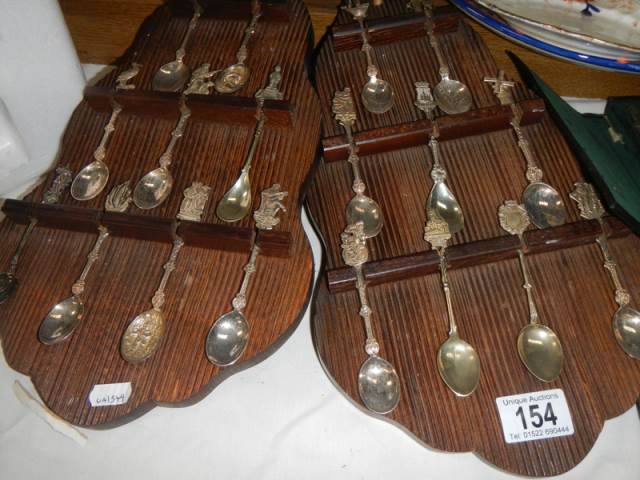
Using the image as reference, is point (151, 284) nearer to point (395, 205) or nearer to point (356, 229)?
point (356, 229)

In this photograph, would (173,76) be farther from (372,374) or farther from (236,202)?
(372,374)

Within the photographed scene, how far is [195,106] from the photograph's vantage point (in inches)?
46.0

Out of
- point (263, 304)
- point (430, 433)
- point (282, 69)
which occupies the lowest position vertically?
point (430, 433)

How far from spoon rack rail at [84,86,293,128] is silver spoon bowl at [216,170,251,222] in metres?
0.17

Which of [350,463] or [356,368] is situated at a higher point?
[356,368]

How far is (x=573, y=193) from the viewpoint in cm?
107

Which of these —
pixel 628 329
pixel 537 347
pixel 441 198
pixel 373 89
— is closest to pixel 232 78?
pixel 373 89

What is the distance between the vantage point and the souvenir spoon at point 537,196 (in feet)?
3.41

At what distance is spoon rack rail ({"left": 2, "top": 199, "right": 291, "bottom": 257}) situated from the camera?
997 mm

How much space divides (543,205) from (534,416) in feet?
1.48

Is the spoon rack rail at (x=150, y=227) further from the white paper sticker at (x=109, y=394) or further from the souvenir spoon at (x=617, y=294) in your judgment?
the souvenir spoon at (x=617, y=294)

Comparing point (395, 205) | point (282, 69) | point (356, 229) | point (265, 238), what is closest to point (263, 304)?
point (265, 238)

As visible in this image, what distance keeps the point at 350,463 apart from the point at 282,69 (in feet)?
3.18

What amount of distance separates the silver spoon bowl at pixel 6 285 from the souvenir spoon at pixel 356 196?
2.49 feet
